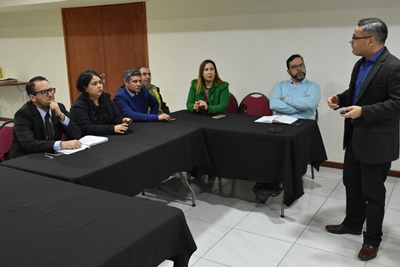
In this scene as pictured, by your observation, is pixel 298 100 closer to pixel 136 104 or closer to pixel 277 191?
pixel 277 191

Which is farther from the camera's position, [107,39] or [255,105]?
[107,39]

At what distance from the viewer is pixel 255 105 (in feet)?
13.6

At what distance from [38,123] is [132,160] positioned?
710 mm

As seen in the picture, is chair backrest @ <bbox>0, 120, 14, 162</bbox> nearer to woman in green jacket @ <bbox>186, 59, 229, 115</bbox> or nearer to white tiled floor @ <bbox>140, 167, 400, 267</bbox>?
white tiled floor @ <bbox>140, 167, 400, 267</bbox>

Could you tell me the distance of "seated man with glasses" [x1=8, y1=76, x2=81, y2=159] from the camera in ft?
7.77

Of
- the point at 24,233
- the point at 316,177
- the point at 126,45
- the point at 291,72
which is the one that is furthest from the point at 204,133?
the point at 126,45

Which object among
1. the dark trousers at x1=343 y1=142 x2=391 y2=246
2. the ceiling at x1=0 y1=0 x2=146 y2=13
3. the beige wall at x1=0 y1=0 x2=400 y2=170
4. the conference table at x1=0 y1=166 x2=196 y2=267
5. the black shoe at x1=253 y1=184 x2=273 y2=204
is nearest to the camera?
the conference table at x1=0 y1=166 x2=196 y2=267

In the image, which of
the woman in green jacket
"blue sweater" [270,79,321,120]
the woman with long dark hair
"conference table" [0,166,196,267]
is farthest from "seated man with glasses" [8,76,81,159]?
"blue sweater" [270,79,321,120]

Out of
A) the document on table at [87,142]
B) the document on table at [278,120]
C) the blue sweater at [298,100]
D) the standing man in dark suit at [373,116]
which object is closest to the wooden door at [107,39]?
the blue sweater at [298,100]

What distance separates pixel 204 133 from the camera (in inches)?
123

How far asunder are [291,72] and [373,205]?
1746 millimetres

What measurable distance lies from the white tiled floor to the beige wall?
1104 mm

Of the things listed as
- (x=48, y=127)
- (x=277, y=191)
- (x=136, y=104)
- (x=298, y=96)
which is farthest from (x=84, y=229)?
(x=298, y=96)

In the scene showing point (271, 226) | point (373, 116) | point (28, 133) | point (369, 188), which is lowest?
point (271, 226)
